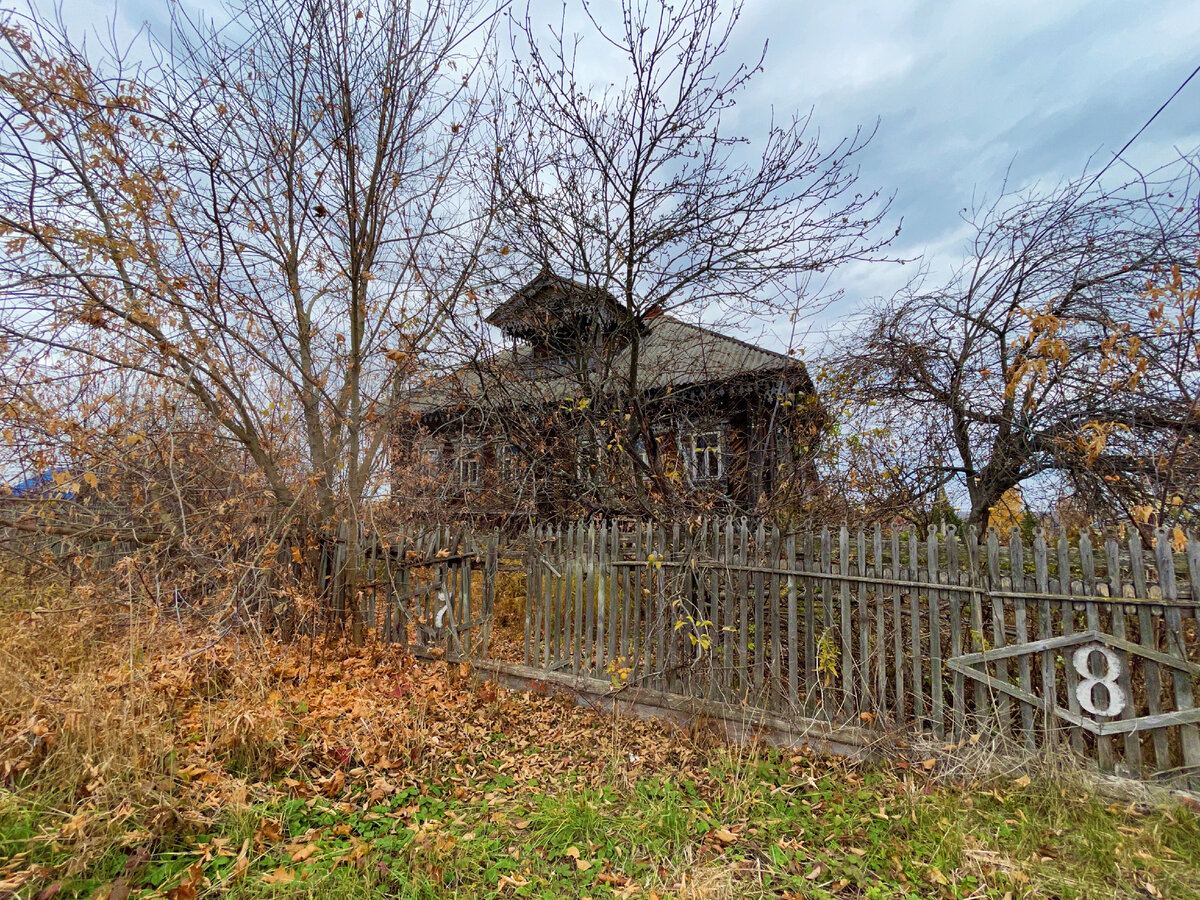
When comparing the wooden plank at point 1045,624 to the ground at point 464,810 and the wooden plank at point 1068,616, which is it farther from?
the ground at point 464,810

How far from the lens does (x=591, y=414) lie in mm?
6984

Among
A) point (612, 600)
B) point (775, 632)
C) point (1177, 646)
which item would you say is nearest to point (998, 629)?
point (1177, 646)

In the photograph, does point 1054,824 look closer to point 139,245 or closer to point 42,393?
point 139,245

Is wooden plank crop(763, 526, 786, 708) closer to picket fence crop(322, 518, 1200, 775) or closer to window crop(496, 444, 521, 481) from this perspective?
picket fence crop(322, 518, 1200, 775)

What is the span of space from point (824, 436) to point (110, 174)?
8.28 metres

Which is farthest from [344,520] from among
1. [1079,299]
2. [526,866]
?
[1079,299]

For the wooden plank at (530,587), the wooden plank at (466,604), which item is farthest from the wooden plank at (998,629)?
the wooden plank at (466,604)

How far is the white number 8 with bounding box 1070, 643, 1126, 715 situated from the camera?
356cm

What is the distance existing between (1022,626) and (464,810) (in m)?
3.94

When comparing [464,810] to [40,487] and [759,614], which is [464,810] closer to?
[759,614]

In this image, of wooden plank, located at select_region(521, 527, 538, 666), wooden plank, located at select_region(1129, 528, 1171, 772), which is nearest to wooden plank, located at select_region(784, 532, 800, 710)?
wooden plank, located at select_region(1129, 528, 1171, 772)

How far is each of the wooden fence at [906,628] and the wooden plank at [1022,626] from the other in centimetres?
1

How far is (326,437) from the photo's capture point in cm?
691

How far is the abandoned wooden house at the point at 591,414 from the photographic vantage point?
264 inches
